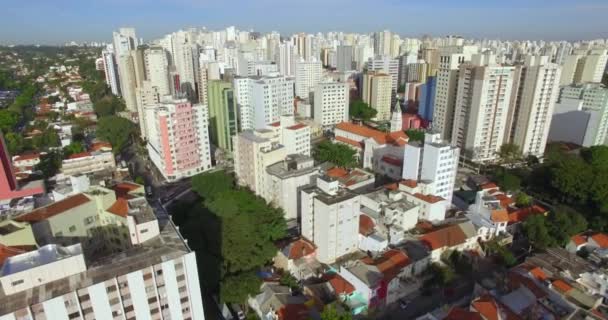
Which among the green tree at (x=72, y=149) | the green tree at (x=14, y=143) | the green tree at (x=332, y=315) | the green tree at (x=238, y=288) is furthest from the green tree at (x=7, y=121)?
the green tree at (x=332, y=315)

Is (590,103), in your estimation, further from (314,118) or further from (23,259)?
(23,259)

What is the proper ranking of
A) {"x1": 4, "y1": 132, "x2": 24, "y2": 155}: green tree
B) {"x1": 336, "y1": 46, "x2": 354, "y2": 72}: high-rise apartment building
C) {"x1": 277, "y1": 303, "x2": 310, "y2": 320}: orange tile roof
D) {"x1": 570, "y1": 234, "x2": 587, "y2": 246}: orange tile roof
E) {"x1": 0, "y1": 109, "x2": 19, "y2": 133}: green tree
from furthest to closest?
{"x1": 336, "y1": 46, "x2": 354, "y2": 72}: high-rise apartment building → {"x1": 0, "y1": 109, "x2": 19, "y2": 133}: green tree → {"x1": 4, "y1": 132, "x2": 24, "y2": 155}: green tree → {"x1": 570, "y1": 234, "x2": 587, "y2": 246}: orange tile roof → {"x1": 277, "y1": 303, "x2": 310, "y2": 320}: orange tile roof

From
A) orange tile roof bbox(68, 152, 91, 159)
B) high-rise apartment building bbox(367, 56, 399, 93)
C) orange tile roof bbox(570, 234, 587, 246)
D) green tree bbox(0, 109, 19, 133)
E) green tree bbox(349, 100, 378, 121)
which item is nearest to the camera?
orange tile roof bbox(570, 234, 587, 246)

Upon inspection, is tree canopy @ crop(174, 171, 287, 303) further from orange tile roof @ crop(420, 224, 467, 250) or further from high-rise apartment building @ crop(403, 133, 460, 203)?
high-rise apartment building @ crop(403, 133, 460, 203)

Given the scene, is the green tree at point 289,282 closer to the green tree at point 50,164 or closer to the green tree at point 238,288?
the green tree at point 238,288

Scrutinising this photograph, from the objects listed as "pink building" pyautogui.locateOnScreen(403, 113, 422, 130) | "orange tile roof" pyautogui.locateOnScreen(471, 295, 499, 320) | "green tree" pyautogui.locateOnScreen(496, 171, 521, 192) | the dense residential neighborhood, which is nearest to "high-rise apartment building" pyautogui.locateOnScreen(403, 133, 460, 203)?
the dense residential neighborhood

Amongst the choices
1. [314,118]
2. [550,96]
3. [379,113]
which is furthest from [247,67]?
[550,96]
